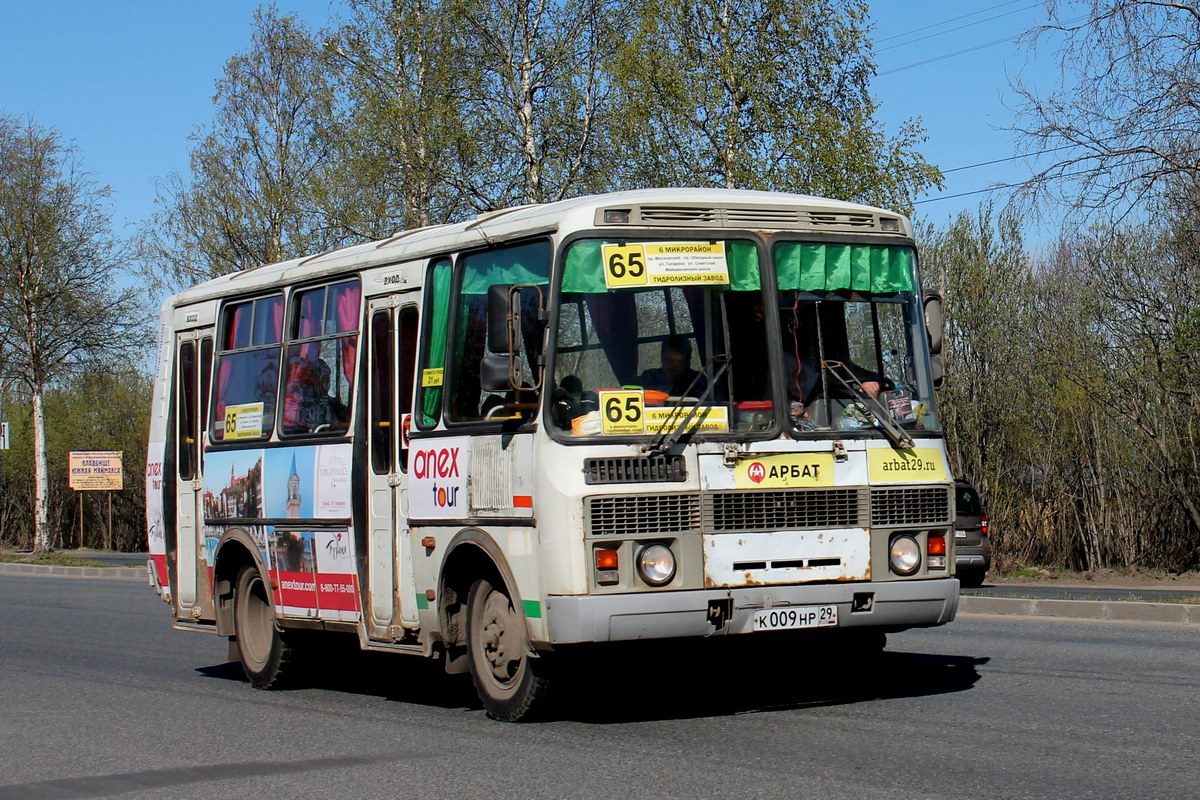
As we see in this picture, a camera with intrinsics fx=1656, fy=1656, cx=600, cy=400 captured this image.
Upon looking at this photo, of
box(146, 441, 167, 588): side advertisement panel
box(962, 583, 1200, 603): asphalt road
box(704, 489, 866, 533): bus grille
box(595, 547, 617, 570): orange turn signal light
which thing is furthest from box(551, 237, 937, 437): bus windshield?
box(962, 583, 1200, 603): asphalt road

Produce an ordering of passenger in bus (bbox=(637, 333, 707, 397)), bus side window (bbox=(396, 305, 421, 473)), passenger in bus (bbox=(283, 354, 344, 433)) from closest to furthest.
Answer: passenger in bus (bbox=(637, 333, 707, 397))
bus side window (bbox=(396, 305, 421, 473))
passenger in bus (bbox=(283, 354, 344, 433))

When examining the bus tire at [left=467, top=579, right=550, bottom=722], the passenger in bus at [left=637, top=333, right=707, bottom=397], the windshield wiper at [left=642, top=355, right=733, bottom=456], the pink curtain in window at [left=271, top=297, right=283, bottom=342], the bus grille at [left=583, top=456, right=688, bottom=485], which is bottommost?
the bus tire at [left=467, top=579, right=550, bottom=722]

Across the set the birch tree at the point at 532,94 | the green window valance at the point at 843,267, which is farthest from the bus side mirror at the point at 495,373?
the birch tree at the point at 532,94

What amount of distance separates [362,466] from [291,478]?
1.12 meters

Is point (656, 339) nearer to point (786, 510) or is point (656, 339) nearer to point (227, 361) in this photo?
point (786, 510)

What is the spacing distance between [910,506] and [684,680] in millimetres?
2594

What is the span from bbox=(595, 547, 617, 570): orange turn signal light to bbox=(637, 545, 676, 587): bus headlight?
0.46 ft

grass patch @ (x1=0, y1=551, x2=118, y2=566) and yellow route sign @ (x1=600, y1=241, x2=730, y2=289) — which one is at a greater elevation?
yellow route sign @ (x1=600, y1=241, x2=730, y2=289)

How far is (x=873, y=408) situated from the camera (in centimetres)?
985

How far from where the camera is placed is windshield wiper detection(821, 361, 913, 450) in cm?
976

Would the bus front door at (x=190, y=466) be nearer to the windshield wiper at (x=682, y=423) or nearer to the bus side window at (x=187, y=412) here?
the bus side window at (x=187, y=412)

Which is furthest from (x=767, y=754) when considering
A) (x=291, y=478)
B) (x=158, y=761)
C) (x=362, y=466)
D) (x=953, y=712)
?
(x=291, y=478)

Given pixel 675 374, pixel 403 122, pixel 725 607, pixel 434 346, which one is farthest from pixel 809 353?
pixel 403 122

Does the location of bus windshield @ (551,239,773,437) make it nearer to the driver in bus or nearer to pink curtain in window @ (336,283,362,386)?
the driver in bus
